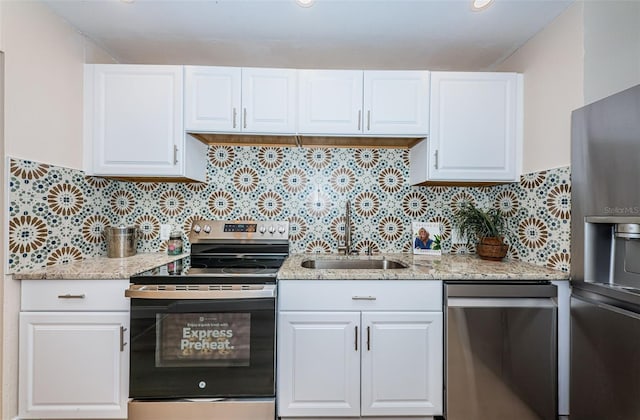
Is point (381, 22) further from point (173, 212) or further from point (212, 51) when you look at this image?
point (173, 212)

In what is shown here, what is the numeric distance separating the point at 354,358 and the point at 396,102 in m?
1.51

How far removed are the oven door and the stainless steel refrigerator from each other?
147cm

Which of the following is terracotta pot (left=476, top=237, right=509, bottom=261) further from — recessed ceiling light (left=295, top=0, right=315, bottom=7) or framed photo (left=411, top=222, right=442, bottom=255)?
recessed ceiling light (left=295, top=0, right=315, bottom=7)

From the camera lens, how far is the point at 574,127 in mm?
1526

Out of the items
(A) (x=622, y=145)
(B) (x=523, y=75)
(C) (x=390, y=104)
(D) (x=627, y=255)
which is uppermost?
(B) (x=523, y=75)

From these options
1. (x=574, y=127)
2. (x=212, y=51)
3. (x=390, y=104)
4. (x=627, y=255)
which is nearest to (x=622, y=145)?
(x=574, y=127)

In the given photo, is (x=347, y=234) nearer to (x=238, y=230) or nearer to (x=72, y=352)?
(x=238, y=230)

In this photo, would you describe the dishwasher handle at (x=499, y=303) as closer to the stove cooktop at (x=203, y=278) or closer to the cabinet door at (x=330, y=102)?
the stove cooktop at (x=203, y=278)

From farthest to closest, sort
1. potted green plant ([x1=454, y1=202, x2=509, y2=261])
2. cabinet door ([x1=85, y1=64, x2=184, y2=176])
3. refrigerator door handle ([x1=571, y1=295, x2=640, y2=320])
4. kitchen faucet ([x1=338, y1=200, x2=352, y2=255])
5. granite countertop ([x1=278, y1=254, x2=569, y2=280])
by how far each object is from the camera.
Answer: kitchen faucet ([x1=338, y1=200, x2=352, y2=255]), potted green plant ([x1=454, y1=202, x2=509, y2=261]), cabinet door ([x1=85, y1=64, x2=184, y2=176]), granite countertop ([x1=278, y1=254, x2=569, y2=280]), refrigerator door handle ([x1=571, y1=295, x2=640, y2=320])

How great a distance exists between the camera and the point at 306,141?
2.21 metres

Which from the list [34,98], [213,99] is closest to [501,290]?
[213,99]

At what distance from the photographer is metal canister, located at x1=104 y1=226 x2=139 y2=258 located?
2.05 meters

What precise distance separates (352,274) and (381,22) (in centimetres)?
141

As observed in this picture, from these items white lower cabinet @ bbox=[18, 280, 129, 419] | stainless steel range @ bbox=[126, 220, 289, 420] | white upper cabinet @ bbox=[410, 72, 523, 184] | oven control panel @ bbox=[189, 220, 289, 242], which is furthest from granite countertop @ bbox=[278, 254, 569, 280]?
white lower cabinet @ bbox=[18, 280, 129, 419]
